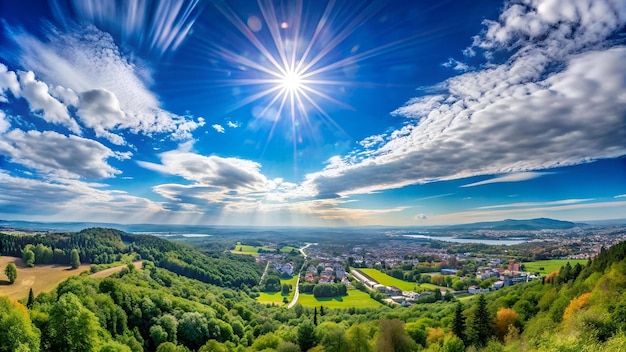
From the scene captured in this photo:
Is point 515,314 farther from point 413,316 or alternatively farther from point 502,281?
point 502,281

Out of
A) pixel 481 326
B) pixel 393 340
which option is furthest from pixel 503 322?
pixel 393 340

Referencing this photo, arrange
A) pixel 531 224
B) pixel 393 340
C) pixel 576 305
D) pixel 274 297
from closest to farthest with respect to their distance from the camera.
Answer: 1. pixel 393 340
2. pixel 576 305
3. pixel 274 297
4. pixel 531 224

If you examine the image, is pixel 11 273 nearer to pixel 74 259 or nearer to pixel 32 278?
pixel 32 278

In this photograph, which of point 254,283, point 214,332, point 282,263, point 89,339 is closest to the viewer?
point 89,339

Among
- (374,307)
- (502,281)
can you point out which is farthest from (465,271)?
(374,307)

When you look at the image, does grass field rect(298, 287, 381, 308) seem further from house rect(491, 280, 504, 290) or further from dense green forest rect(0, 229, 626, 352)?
house rect(491, 280, 504, 290)

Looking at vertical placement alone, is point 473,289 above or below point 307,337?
below

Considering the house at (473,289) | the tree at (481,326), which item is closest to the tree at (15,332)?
the tree at (481,326)

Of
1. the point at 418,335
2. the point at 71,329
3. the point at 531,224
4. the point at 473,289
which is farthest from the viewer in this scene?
the point at 531,224
